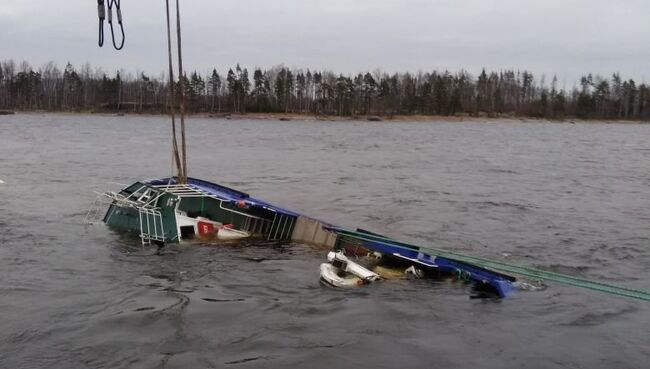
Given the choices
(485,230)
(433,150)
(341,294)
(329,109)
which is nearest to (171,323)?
(341,294)

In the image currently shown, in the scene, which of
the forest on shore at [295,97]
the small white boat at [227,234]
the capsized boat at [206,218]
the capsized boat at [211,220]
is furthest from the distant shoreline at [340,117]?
the small white boat at [227,234]

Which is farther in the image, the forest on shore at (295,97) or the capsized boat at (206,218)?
the forest on shore at (295,97)

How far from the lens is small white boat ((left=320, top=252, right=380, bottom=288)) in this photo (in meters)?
16.2

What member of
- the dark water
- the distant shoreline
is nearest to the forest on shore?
the distant shoreline

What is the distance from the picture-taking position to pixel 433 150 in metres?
64.7

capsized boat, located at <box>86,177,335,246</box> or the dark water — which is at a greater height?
capsized boat, located at <box>86,177,335,246</box>

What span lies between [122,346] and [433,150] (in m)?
55.0

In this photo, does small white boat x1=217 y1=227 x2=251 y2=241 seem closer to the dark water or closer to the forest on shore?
the dark water

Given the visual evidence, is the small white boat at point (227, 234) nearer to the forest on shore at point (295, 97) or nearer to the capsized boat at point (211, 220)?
the capsized boat at point (211, 220)

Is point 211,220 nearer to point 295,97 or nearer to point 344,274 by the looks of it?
point 344,274

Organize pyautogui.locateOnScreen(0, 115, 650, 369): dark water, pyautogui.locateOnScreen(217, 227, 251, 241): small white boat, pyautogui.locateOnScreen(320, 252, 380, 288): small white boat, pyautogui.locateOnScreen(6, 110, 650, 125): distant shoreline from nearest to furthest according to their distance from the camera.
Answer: pyautogui.locateOnScreen(0, 115, 650, 369): dark water → pyautogui.locateOnScreen(320, 252, 380, 288): small white boat → pyautogui.locateOnScreen(217, 227, 251, 241): small white boat → pyautogui.locateOnScreen(6, 110, 650, 125): distant shoreline

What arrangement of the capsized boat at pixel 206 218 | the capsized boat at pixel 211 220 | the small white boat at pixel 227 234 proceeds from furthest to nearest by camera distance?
1. the small white boat at pixel 227 234
2. the capsized boat at pixel 206 218
3. the capsized boat at pixel 211 220

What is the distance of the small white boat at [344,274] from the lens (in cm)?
1622

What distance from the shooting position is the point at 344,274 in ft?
54.7
